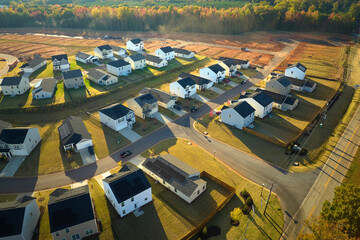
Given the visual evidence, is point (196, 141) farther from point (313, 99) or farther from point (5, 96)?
point (5, 96)

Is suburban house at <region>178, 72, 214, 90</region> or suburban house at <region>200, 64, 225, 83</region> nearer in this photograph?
suburban house at <region>178, 72, 214, 90</region>

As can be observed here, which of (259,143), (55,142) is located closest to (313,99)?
(259,143)

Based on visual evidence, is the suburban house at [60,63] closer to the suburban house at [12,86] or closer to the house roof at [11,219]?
the suburban house at [12,86]

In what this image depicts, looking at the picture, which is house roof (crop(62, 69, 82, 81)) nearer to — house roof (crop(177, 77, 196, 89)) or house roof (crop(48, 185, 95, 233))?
house roof (crop(177, 77, 196, 89))

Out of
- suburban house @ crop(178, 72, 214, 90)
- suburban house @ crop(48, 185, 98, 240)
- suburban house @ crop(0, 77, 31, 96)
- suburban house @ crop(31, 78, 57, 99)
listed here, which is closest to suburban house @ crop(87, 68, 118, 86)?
suburban house @ crop(31, 78, 57, 99)

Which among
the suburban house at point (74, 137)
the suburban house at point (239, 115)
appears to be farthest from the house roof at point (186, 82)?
the suburban house at point (74, 137)

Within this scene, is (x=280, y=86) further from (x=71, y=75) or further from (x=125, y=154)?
(x=71, y=75)
